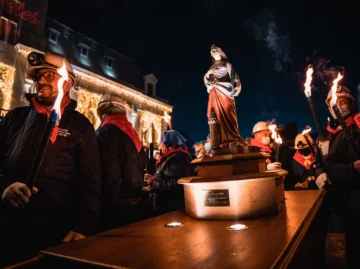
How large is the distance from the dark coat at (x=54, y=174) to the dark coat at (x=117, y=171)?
625mm

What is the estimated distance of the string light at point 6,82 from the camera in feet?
44.4

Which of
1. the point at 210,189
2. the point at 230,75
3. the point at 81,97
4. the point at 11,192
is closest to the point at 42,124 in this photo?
the point at 11,192

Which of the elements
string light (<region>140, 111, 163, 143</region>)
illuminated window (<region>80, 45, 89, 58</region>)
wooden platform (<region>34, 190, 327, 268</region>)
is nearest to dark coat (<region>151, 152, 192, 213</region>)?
wooden platform (<region>34, 190, 327, 268</region>)

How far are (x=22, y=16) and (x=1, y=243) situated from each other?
62.7 feet

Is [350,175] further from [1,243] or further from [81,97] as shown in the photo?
[81,97]

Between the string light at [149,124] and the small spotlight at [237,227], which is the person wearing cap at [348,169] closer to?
the small spotlight at [237,227]

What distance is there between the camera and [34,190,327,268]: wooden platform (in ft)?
3.78

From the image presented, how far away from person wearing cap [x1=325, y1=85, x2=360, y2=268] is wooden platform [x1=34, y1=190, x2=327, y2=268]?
69.2 inches

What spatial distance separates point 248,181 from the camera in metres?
2.20

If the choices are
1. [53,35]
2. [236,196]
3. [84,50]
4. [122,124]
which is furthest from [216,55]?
[84,50]

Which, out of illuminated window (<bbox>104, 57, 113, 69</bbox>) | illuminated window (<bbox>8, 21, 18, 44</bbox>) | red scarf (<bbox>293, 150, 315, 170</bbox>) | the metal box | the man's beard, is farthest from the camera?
illuminated window (<bbox>104, 57, 113, 69</bbox>)

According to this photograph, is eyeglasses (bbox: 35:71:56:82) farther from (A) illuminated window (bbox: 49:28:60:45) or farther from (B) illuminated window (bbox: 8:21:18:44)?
(A) illuminated window (bbox: 49:28:60:45)

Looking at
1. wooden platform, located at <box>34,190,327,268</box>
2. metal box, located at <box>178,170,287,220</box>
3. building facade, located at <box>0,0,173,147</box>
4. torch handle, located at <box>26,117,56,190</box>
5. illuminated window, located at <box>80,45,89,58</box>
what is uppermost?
illuminated window, located at <box>80,45,89,58</box>

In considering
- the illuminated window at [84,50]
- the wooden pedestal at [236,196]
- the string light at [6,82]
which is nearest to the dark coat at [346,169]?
the wooden pedestal at [236,196]
